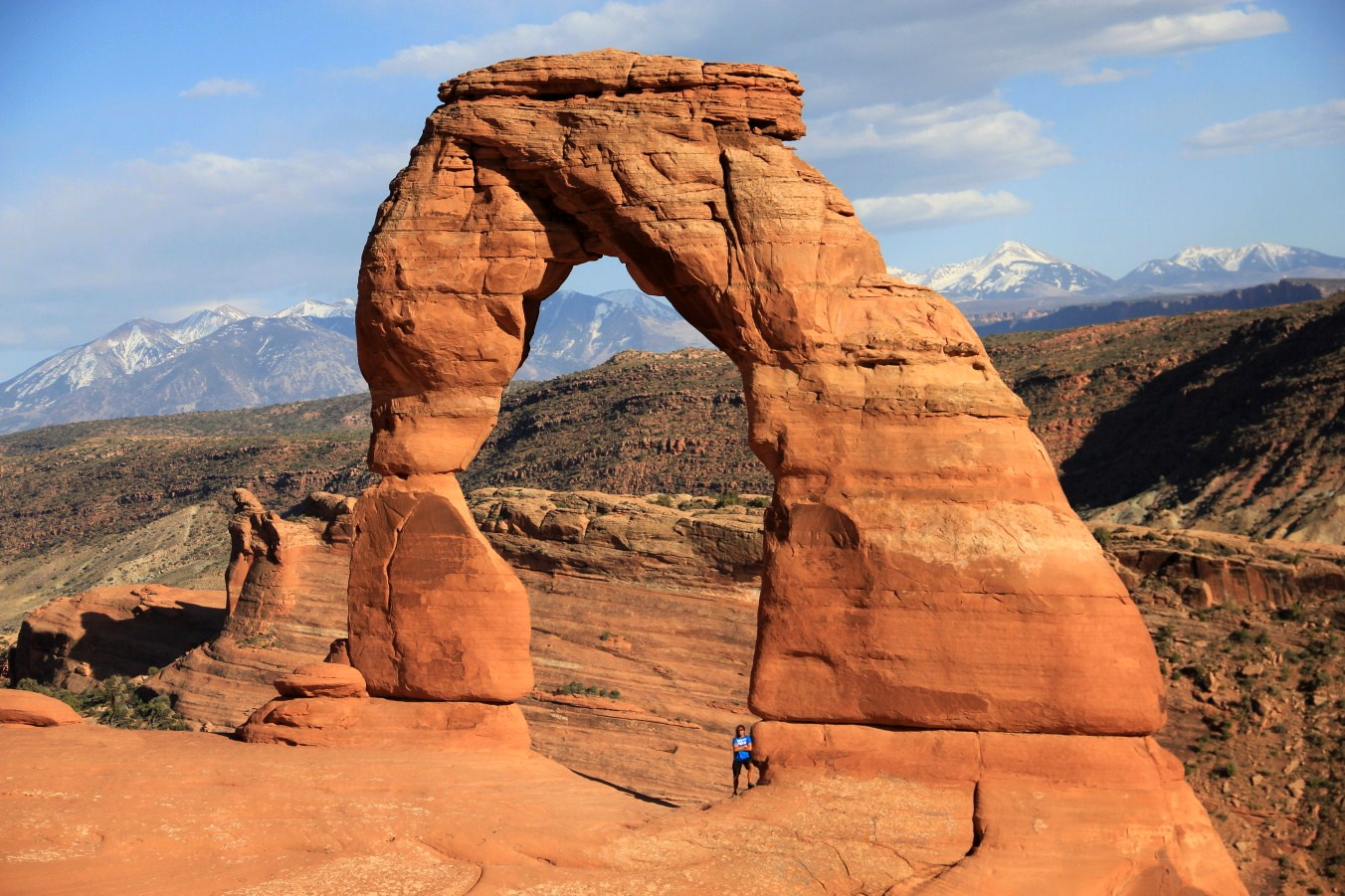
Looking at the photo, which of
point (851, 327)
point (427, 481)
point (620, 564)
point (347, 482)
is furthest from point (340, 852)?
point (347, 482)

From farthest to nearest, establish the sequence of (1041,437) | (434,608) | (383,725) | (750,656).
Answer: (1041,437)
(750,656)
(434,608)
(383,725)

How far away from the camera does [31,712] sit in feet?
60.0

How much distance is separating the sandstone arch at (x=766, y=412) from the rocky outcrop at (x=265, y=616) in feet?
57.5

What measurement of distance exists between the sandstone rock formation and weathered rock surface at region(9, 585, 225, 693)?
980 inches

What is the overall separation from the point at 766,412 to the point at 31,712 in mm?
10323

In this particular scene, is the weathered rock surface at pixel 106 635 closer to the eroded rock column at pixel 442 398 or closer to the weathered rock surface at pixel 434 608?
the weathered rock surface at pixel 434 608

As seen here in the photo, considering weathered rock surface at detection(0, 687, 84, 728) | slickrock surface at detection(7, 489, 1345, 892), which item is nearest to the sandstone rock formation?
weathered rock surface at detection(0, 687, 84, 728)

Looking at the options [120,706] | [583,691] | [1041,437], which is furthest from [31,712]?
[1041,437]

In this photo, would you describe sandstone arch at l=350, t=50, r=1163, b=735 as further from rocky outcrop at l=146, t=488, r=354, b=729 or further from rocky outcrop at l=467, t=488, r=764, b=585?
rocky outcrop at l=146, t=488, r=354, b=729

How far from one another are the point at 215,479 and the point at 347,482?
1261cm

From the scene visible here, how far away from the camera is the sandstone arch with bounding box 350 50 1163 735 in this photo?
16125mm

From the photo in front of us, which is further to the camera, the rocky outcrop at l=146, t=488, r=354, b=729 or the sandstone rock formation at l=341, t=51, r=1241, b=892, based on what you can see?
the rocky outcrop at l=146, t=488, r=354, b=729

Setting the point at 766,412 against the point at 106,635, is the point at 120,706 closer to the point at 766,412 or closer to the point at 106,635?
the point at 106,635

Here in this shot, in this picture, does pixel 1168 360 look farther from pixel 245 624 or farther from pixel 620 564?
pixel 245 624
